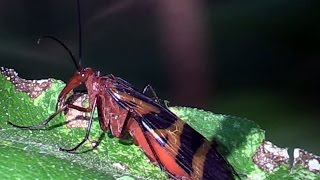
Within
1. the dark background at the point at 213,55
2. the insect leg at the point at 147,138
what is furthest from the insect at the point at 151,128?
the dark background at the point at 213,55

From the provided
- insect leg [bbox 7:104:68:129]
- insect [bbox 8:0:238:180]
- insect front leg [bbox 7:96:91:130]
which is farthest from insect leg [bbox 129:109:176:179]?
insect leg [bbox 7:104:68:129]

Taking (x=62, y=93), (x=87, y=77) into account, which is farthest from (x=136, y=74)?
(x=62, y=93)

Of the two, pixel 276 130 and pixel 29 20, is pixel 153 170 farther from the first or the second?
pixel 29 20

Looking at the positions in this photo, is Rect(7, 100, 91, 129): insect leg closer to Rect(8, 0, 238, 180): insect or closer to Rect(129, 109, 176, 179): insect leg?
Rect(8, 0, 238, 180): insect

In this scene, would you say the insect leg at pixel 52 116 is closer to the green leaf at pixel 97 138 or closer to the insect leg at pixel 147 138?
the green leaf at pixel 97 138

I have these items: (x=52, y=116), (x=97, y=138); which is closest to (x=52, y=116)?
(x=52, y=116)

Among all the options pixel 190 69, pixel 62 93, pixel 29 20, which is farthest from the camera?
pixel 29 20

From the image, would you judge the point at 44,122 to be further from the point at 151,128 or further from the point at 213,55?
the point at 213,55
